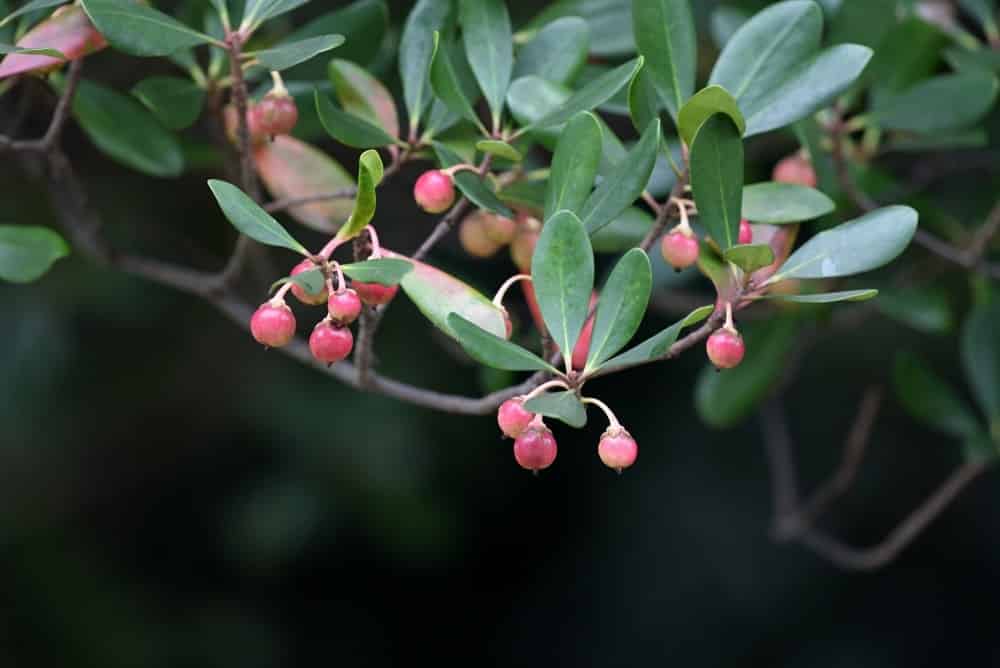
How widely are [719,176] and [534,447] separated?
0.22 metres

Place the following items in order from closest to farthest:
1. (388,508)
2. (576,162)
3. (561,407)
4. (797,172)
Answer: (561,407), (576,162), (797,172), (388,508)

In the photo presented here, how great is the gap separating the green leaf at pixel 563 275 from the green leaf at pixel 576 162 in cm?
6

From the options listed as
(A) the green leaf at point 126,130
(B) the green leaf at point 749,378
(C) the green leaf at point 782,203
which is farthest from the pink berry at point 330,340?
(B) the green leaf at point 749,378

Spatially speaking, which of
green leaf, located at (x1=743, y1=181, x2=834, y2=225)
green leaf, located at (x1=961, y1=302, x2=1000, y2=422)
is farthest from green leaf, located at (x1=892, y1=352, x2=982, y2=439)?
green leaf, located at (x1=743, y1=181, x2=834, y2=225)

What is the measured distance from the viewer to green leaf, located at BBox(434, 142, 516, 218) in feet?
2.84

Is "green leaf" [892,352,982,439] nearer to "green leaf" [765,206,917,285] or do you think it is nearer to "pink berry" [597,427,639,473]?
"green leaf" [765,206,917,285]

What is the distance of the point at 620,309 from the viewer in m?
0.79

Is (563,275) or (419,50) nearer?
(563,275)

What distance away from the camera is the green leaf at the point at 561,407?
2.30ft

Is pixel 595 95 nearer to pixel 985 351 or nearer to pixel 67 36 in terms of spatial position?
pixel 67 36

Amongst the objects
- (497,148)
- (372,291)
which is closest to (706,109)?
(497,148)

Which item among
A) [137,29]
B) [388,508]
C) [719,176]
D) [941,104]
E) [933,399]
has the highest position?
[137,29]

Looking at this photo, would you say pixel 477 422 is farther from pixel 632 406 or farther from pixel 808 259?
pixel 808 259

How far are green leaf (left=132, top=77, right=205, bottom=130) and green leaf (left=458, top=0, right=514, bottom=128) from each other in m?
0.26
